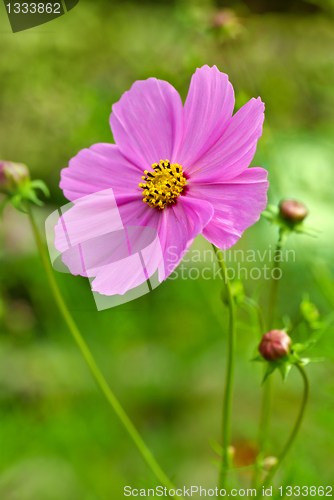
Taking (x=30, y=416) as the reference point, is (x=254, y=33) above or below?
above

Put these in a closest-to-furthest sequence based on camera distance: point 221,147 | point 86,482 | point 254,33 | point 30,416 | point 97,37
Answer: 1. point 221,147
2. point 86,482
3. point 30,416
4. point 97,37
5. point 254,33

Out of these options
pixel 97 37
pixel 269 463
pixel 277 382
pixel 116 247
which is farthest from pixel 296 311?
pixel 97 37

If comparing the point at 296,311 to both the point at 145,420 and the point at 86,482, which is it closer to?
the point at 145,420

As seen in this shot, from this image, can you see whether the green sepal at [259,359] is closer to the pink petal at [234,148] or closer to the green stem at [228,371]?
the green stem at [228,371]

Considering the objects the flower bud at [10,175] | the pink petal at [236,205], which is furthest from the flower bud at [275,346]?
the flower bud at [10,175]

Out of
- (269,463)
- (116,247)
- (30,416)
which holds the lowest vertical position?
(30,416)

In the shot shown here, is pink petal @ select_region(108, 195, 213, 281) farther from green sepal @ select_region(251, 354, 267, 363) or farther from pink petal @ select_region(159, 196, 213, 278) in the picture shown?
green sepal @ select_region(251, 354, 267, 363)

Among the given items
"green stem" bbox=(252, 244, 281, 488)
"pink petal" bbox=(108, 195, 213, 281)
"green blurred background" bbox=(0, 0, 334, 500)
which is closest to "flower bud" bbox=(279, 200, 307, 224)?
"green stem" bbox=(252, 244, 281, 488)

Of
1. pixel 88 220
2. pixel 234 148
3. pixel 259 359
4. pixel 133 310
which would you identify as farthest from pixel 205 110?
pixel 133 310
